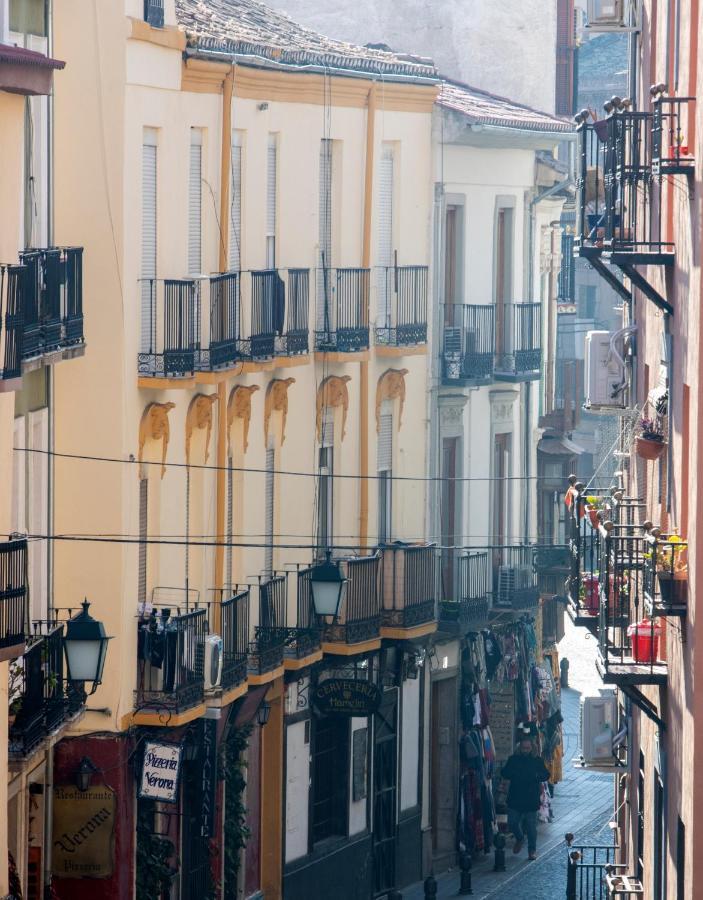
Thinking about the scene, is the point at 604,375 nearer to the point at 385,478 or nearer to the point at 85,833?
the point at 85,833

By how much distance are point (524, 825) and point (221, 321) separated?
414 inches

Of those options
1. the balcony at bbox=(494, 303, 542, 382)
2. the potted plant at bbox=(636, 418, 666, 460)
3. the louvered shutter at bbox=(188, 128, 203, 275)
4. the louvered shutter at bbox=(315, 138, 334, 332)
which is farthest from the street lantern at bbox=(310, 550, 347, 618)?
the potted plant at bbox=(636, 418, 666, 460)

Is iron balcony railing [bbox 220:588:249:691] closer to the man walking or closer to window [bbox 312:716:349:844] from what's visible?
window [bbox 312:716:349:844]

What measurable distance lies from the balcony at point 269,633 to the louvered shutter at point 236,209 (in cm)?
387

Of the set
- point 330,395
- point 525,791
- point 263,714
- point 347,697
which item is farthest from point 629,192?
point 525,791

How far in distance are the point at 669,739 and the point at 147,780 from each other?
8917 mm

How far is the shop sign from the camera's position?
91.7ft

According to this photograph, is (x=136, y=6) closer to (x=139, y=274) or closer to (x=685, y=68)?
(x=139, y=274)

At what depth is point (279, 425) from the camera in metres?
33.4

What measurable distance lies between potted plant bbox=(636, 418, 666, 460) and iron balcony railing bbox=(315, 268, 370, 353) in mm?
13053

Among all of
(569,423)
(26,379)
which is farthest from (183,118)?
(569,423)

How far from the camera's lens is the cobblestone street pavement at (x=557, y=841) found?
1388 inches

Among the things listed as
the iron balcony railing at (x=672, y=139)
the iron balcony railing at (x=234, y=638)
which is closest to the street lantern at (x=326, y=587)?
the iron balcony railing at (x=234, y=638)

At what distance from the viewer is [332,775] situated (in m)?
35.3
